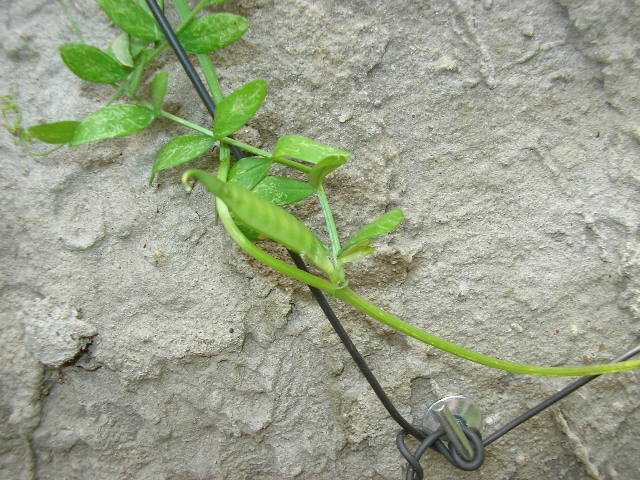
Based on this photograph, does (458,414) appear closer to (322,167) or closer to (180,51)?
(322,167)

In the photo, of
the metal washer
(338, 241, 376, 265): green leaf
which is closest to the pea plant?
(338, 241, 376, 265): green leaf

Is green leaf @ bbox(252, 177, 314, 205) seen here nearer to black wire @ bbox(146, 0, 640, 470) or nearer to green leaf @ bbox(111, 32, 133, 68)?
black wire @ bbox(146, 0, 640, 470)

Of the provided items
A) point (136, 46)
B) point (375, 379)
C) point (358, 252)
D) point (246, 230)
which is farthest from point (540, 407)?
point (136, 46)

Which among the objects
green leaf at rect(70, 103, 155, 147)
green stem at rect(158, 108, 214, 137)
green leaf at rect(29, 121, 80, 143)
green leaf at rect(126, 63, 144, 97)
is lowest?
green stem at rect(158, 108, 214, 137)

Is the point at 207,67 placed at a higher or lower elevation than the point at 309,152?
higher

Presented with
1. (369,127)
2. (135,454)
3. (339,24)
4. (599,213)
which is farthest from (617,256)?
(135,454)

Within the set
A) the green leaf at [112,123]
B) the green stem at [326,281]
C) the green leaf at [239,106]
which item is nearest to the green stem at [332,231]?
the green stem at [326,281]
